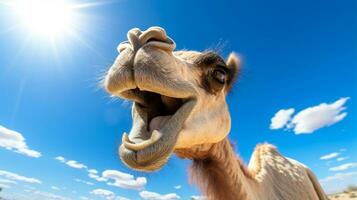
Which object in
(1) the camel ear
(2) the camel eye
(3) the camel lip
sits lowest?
(3) the camel lip

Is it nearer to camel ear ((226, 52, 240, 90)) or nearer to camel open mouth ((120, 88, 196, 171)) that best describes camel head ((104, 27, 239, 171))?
camel open mouth ((120, 88, 196, 171))

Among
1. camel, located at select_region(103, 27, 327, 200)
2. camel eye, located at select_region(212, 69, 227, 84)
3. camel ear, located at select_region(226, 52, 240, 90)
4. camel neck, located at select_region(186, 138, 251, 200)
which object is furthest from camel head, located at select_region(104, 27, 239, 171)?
camel ear, located at select_region(226, 52, 240, 90)

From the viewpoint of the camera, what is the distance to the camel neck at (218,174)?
2783 mm

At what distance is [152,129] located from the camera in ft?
7.00

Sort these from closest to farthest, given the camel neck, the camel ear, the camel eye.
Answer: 1. the camel neck
2. the camel eye
3. the camel ear

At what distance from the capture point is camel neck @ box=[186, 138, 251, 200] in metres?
2.78

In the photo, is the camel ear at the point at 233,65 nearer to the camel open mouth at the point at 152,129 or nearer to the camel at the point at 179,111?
the camel at the point at 179,111

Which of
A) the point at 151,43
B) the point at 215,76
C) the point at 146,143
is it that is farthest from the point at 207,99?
the point at 146,143

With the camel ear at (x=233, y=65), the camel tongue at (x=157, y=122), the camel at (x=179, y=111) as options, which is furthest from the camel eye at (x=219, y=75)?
the camel tongue at (x=157, y=122)

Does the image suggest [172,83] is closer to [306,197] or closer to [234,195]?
[234,195]

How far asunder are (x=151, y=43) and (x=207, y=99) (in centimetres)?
83

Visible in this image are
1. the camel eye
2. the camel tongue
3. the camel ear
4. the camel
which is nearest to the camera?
the camel

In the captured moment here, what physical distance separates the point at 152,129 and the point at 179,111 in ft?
0.85

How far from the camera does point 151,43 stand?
217 centimetres
